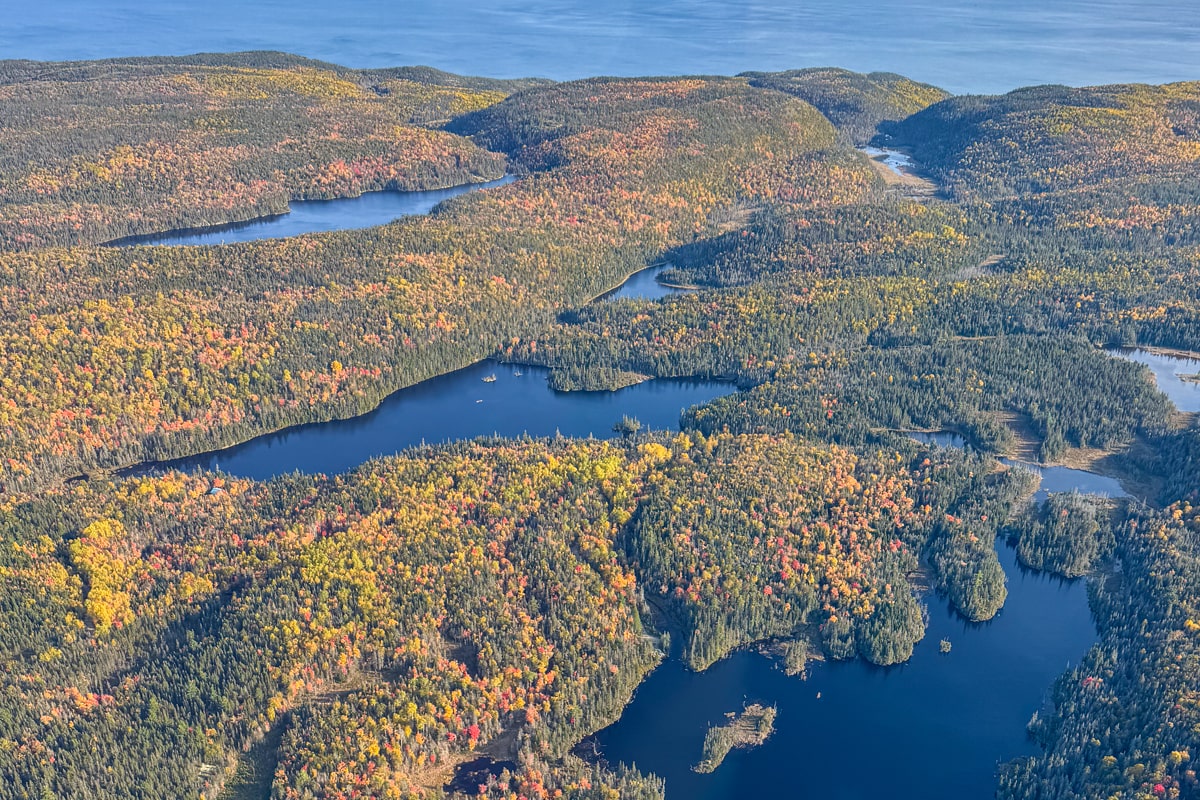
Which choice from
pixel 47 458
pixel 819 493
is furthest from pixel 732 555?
pixel 47 458

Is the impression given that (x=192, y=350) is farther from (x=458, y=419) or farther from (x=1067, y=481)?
(x=1067, y=481)

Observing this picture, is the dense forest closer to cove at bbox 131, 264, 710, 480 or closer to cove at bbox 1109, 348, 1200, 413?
cove at bbox 131, 264, 710, 480

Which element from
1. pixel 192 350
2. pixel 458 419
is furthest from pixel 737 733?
pixel 192 350

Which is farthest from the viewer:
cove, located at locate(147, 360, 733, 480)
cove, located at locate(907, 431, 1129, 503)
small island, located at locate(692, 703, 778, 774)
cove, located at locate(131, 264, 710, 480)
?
cove, located at locate(147, 360, 733, 480)

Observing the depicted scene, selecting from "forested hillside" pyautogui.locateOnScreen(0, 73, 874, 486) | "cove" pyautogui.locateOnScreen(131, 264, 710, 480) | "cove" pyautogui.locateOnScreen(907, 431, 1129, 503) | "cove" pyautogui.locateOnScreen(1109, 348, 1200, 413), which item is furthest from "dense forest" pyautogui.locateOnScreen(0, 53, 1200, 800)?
"cove" pyautogui.locateOnScreen(1109, 348, 1200, 413)

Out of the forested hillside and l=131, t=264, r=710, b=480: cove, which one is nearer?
the forested hillside

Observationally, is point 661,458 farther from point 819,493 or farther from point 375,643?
point 375,643

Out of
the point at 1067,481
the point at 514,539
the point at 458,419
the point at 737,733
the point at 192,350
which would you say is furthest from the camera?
the point at 192,350

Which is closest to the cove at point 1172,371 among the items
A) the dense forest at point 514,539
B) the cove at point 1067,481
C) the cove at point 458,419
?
the dense forest at point 514,539

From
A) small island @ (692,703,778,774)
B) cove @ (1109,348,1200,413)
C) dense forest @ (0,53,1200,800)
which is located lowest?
small island @ (692,703,778,774)
